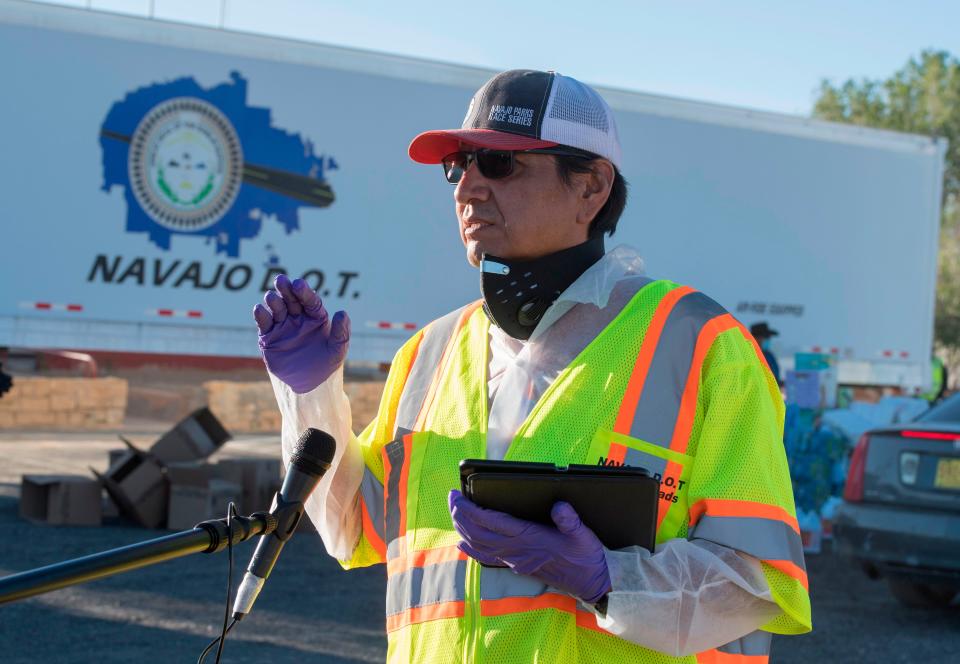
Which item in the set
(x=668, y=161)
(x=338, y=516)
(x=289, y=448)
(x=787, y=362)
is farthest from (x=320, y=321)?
(x=787, y=362)

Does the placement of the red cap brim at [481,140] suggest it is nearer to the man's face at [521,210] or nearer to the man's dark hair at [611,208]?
the man's face at [521,210]

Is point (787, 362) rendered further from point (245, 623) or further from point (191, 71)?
point (245, 623)

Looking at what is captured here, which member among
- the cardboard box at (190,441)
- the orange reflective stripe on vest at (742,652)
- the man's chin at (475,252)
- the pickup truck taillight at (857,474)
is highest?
the man's chin at (475,252)

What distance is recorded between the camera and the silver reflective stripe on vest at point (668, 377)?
221 cm

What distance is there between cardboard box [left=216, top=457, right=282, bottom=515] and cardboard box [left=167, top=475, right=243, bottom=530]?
0.84 ft

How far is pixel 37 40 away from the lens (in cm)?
1066

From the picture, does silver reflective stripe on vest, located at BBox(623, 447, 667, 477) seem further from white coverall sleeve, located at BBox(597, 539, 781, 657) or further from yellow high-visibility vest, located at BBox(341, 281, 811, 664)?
white coverall sleeve, located at BBox(597, 539, 781, 657)

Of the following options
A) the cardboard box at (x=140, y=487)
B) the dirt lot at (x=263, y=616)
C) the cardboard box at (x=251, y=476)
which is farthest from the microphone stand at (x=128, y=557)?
the cardboard box at (x=251, y=476)

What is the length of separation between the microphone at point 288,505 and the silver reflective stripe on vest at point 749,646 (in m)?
0.81

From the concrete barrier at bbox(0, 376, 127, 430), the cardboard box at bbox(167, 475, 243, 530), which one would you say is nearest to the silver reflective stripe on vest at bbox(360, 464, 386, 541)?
the cardboard box at bbox(167, 475, 243, 530)

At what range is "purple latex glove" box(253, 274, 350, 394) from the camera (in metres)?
2.40

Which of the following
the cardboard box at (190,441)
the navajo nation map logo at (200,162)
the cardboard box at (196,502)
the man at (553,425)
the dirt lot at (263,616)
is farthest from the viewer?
the navajo nation map logo at (200,162)

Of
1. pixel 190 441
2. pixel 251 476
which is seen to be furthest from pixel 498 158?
pixel 190 441

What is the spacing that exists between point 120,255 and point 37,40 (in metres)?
1.99
